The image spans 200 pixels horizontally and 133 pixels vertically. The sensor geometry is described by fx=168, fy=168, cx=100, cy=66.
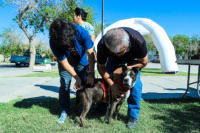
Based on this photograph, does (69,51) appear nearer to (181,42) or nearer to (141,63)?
(141,63)

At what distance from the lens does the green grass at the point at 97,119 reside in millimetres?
2592

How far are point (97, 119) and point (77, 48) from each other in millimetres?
1331

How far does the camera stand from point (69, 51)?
2854 millimetres

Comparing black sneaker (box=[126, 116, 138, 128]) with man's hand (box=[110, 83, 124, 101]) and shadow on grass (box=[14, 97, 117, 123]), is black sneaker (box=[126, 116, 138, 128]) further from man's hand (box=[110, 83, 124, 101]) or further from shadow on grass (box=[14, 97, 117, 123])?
man's hand (box=[110, 83, 124, 101])

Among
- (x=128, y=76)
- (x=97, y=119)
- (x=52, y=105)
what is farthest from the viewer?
(x=52, y=105)

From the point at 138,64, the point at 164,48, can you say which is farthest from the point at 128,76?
Result: the point at 164,48

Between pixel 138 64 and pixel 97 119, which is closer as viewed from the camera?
pixel 138 64

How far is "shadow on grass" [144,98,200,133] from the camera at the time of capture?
2664 mm

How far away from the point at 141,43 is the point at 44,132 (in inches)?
74.7

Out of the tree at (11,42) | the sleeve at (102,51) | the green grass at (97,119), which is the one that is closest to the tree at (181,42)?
the tree at (11,42)

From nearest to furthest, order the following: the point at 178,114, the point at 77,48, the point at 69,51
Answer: the point at 77,48 < the point at 69,51 < the point at 178,114

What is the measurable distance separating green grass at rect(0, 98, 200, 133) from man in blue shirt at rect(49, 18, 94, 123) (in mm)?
305

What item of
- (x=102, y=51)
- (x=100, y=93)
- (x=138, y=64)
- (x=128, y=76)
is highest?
(x=102, y=51)

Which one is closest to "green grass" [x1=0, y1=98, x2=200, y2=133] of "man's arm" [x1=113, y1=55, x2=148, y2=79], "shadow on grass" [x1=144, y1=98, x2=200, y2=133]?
"shadow on grass" [x1=144, y1=98, x2=200, y2=133]
